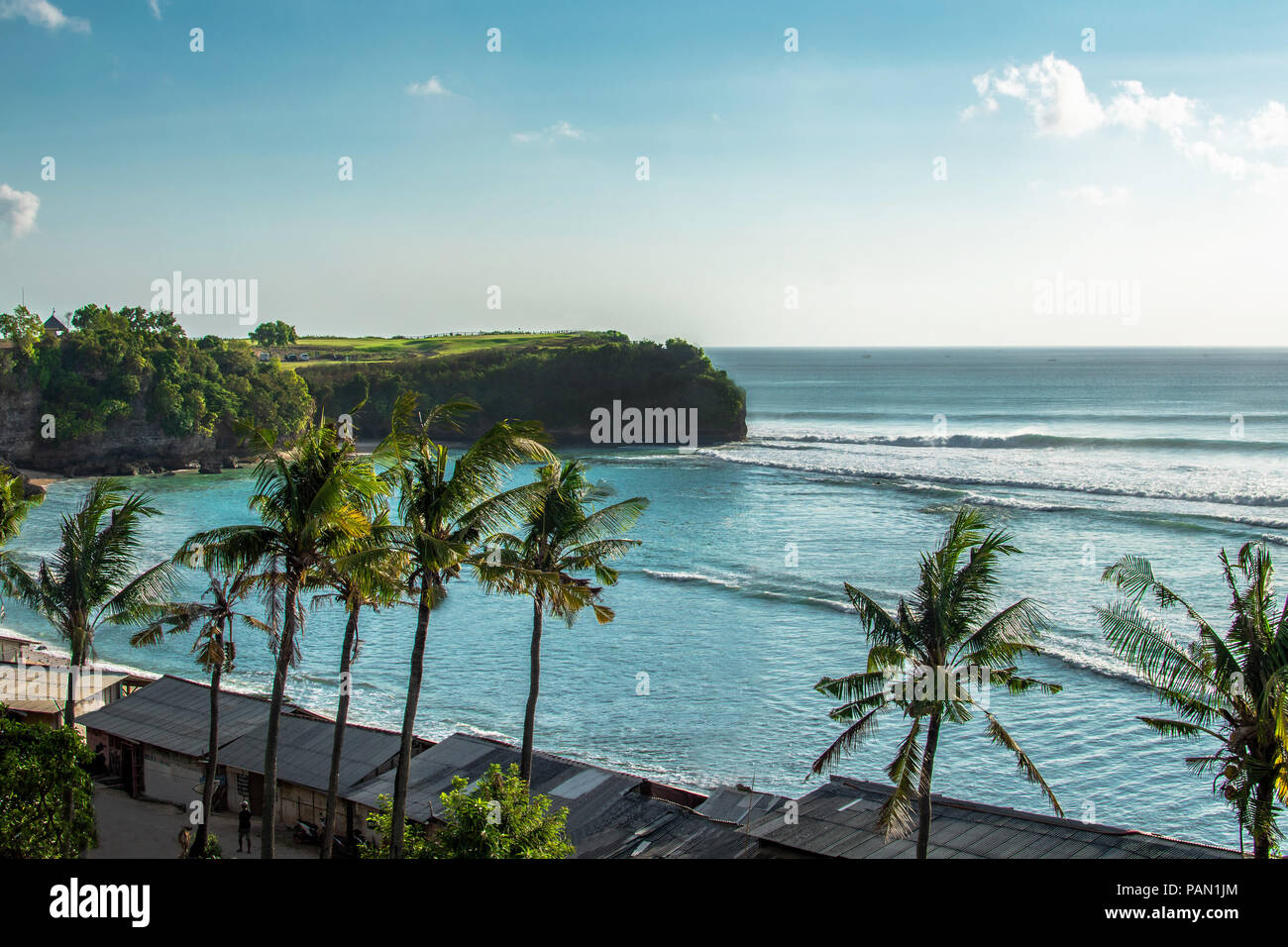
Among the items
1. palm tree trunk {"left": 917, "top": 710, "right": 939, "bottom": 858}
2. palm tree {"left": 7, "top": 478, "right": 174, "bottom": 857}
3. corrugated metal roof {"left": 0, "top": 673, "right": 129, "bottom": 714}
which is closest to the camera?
palm tree trunk {"left": 917, "top": 710, "right": 939, "bottom": 858}

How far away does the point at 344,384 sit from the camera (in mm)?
121500

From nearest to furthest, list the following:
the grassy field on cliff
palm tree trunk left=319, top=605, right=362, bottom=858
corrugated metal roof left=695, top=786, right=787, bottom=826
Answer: palm tree trunk left=319, top=605, right=362, bottom=858, corrugated metal roof left=695, top=786, right=787, bottom=826, the grassy field on cliff

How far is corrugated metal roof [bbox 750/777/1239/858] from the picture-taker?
16.6 m

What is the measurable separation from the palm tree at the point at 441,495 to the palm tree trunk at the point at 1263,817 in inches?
422

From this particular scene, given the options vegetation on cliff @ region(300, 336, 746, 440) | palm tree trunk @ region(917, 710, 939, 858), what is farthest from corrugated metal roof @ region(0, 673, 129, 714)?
vegetation on cliff @ region(300, 336, 746, 440)

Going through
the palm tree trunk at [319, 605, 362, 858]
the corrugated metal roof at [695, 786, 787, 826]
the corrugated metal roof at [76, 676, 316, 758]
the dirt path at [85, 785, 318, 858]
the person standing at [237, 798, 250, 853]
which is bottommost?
the dirt path at [85, 785, 318, 858]

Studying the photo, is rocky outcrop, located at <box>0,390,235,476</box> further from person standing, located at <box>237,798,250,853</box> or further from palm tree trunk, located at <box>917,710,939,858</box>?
palm tree trunk, located at <box>917,710,939,858</box>

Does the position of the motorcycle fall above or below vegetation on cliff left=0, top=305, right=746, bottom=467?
below

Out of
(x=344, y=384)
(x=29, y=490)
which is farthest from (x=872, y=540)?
(x=344, y=384)

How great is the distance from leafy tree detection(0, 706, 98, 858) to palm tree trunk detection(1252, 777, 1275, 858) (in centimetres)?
1518

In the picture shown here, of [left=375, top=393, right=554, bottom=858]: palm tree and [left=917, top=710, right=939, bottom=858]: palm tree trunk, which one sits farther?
[left=375, top=393, right=554, bottom=858]: palm tree

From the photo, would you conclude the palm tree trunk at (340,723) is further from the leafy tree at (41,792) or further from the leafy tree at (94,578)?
the leafy tree at (94,578)
